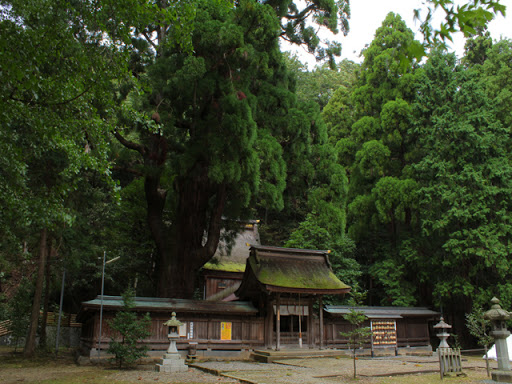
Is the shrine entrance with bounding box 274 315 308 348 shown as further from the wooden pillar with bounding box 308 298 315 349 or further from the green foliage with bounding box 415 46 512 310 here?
the green foliage with bounding box 415 46 512 310

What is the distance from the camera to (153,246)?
1983cm

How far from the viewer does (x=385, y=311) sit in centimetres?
1819

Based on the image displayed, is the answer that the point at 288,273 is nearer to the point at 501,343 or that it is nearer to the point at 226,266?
the point at 226,266

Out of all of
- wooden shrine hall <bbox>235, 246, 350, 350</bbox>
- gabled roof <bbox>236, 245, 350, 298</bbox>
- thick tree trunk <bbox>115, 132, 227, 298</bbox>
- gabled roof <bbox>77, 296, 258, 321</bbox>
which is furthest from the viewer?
wooden shrine hall <bbox>235, 246, 350, 350</bbox>

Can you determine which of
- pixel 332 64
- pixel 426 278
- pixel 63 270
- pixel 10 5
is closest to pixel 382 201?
pixel 426 278

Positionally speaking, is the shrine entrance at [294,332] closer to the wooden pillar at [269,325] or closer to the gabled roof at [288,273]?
the wooden pillar at [269,325]

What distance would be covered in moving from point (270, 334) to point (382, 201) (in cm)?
1064

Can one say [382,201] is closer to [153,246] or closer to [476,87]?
[476,87]

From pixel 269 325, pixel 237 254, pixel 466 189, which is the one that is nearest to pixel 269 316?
pixel 269 325

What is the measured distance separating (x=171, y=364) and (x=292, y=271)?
6875 mm

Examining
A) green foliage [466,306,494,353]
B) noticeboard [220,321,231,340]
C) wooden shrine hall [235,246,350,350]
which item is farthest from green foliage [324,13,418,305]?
noticeboard [220,321,231,340]

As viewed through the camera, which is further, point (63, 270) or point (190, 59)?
point (63, 270)

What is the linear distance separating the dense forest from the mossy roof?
2083 millimetres

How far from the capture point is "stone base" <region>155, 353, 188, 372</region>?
1097 centimetres
